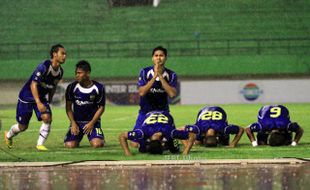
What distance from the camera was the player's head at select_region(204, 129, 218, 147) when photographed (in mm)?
17812


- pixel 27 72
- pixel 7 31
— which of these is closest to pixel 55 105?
pixel 27 72

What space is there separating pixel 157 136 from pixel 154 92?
2.17 m

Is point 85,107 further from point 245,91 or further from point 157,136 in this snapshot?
point 245,91

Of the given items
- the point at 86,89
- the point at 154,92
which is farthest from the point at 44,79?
the point at 154,92

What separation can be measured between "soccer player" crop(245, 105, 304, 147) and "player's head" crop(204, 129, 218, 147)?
64 cm

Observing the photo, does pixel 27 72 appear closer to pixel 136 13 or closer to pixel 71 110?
pixel 136 13

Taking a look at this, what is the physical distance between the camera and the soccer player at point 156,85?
1753 centimetres

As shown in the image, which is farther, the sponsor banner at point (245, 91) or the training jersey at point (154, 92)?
the sponsor banner at point (245, 91)

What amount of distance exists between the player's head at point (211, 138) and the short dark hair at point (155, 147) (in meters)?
1.79

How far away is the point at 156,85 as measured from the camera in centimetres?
1820

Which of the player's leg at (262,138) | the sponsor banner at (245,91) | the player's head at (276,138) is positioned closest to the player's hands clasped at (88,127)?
the player's leg at (262,138)

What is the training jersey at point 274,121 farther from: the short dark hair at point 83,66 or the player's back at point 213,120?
the short dark hair at point 83,66

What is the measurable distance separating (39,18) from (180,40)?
28.2 ft

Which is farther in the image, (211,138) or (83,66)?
(83,66)
